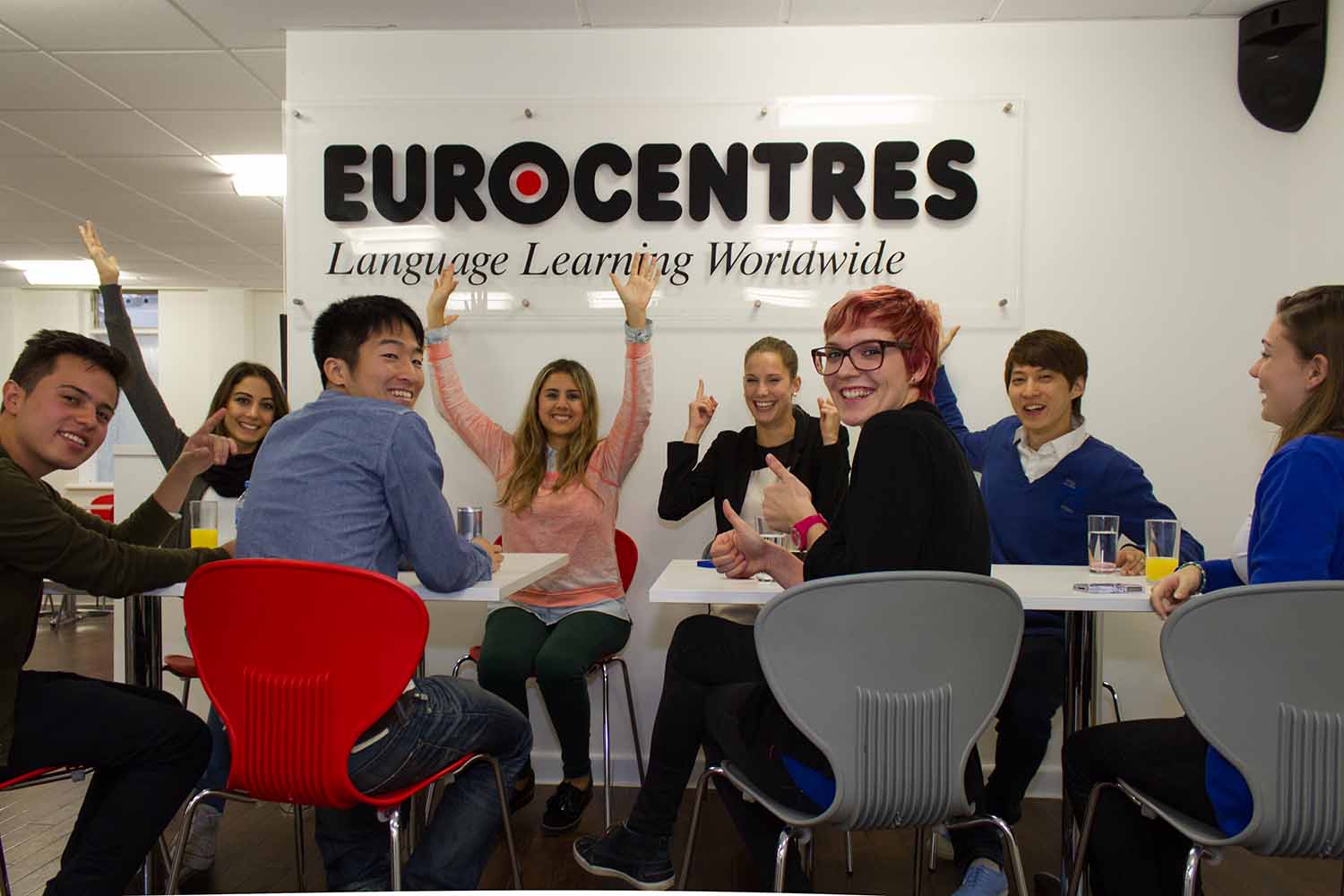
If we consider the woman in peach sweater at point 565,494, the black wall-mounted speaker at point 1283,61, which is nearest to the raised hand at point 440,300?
the woman in peach sweater at point 565,494

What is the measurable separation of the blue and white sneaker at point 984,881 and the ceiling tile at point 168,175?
503 centimetres

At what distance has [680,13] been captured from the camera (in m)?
3.34

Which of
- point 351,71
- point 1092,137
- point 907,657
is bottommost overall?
point 907,657

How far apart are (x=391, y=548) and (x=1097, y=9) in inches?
115

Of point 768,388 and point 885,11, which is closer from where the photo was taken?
point 768,388

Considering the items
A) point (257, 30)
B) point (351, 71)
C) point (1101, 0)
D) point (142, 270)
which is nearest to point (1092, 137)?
point (1101, 0)

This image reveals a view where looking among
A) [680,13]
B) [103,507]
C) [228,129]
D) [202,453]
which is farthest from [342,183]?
[103,507]

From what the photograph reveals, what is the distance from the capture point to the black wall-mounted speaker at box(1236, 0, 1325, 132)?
3.17 metres

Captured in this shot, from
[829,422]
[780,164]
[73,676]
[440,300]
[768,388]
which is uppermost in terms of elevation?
[780,164]

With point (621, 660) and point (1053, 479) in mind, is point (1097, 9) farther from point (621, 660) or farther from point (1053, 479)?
point (621, 660)

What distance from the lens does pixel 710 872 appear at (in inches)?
99.6

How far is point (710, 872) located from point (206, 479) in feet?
6.25

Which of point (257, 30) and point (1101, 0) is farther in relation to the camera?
point (257, 30)

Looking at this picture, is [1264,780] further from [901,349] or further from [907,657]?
[901,349]
